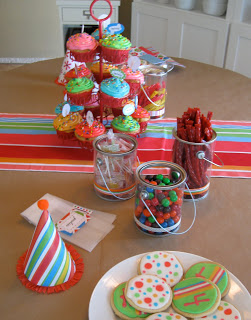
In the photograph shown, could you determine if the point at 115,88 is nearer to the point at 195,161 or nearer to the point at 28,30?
the point at 195,161

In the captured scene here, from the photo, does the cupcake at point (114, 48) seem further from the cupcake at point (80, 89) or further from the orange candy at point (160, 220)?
the orange candy at point (160, 220)

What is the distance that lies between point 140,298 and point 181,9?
2.66 m

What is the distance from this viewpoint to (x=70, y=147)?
1284 millimetres

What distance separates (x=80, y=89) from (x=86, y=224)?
439 mm

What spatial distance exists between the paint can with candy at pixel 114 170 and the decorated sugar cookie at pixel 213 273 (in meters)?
0.32

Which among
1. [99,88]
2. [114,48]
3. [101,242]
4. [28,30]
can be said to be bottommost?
[28,30]

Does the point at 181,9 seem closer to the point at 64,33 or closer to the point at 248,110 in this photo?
the point at 64,33

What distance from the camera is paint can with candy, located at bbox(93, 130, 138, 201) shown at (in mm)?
1011

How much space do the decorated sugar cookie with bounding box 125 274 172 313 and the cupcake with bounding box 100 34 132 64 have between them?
681 millimetres

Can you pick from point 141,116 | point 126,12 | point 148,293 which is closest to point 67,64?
point 141,116

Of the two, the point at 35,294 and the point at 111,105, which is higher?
the point at 111,105

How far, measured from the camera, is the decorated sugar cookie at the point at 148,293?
68cm

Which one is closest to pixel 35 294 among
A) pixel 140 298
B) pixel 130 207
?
pixel 140 298

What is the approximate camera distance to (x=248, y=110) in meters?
1.54
